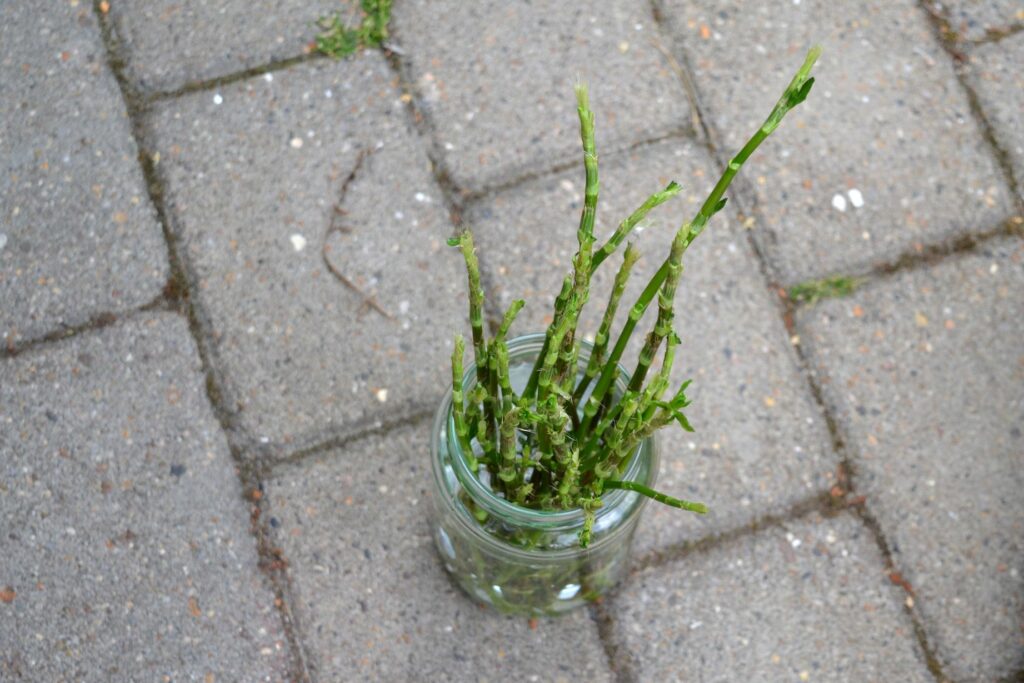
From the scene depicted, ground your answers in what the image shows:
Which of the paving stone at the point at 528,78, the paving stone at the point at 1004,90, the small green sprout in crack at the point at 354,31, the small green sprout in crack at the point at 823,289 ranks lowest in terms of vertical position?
the small green sprout in crack at the point at 823,289

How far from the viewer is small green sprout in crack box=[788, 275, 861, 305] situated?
1782mm

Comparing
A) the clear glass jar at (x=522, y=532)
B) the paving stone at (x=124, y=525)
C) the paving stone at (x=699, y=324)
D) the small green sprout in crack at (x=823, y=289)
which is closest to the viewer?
the clear glass jar at (x=522, y=532)

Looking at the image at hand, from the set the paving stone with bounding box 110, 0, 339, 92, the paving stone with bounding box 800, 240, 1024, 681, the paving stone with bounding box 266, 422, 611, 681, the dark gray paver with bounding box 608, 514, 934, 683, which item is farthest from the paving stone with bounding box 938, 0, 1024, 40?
the paving stone with bounding box 266, 422, 611, 681

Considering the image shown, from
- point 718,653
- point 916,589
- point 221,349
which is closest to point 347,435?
point 221,349

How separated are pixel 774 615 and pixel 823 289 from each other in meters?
0.54

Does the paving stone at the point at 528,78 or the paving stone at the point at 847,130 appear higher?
the paving stone at the point at 528,78

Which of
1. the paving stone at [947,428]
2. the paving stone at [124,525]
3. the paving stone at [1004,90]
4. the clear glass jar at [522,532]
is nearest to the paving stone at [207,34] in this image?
the paving stone at [124,525]

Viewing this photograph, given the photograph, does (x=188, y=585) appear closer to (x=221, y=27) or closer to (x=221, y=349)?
(x=221, y=349)

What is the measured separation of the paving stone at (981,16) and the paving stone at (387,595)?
1261mm

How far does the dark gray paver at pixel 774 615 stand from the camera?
1.61 meters

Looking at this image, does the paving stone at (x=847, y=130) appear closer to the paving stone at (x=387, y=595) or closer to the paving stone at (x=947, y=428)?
the paving stone at (x=947, y=428)

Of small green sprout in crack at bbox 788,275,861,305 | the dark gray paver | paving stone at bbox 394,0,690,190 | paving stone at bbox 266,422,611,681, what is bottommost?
the dark gray paver

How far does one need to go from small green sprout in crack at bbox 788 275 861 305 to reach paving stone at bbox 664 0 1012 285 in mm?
18

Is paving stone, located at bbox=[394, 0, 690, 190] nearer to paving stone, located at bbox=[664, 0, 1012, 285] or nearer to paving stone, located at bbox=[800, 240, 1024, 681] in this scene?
paving stone, located at bbox=[664, 0, 1012, 285]
